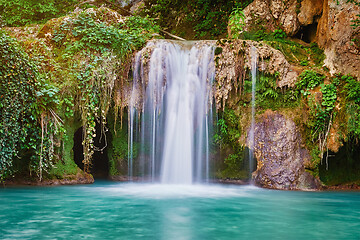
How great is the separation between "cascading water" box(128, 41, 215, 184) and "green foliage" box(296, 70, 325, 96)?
2440mm

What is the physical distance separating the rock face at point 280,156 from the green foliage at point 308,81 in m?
0.94

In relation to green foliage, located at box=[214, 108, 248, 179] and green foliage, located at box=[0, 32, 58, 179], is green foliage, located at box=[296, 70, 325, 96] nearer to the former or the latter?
green foliage, located at box=[214, 108, 248, 179]

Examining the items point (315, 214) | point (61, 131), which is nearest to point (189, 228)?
point (315, 214)

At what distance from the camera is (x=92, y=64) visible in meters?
9.52

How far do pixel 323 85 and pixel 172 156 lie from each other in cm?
460

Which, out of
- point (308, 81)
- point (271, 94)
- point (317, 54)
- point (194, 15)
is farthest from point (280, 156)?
point (194, 15)

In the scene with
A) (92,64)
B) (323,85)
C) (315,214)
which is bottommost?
(315,214)

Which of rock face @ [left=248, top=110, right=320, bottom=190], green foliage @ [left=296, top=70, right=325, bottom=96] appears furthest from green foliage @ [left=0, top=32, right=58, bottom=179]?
green foliage @ [left=296, top=70, right=325, bottom=96]

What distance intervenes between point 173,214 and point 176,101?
4.85m

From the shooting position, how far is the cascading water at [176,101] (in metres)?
9.86

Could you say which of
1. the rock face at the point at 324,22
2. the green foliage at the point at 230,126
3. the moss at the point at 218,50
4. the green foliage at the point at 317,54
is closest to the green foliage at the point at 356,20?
the rock face at the point at 324,22

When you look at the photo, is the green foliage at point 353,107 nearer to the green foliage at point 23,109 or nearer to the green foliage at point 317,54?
the green foliage at point 317,54

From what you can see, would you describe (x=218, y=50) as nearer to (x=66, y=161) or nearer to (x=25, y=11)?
(x=66, y=161)

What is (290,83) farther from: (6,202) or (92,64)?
(6,202)
